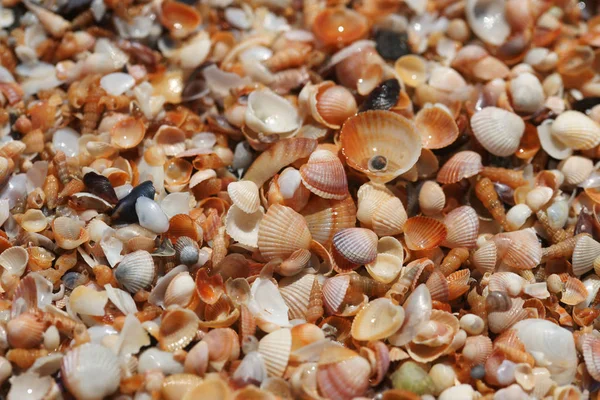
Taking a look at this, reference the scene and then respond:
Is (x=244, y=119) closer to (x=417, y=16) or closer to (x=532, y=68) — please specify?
(x=417, y=16)

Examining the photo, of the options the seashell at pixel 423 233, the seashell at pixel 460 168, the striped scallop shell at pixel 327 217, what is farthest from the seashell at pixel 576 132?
the striped scallop shell at pixel 327 217

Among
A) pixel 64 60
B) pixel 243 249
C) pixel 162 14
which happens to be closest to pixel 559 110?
pixel 243 249

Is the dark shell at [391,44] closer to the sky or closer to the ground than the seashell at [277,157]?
closer to the sky

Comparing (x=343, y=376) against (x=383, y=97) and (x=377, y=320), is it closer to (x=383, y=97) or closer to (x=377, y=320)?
(x=377, y=320)

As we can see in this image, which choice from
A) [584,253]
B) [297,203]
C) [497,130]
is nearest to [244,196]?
[297,203]

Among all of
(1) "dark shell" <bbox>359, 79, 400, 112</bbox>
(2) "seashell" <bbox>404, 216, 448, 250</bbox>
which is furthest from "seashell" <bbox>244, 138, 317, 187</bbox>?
(2) "seashell" <bbox>404, 216, 448, 250</bbox>

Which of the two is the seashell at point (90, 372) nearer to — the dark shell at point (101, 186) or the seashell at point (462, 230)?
the dark shell at point (101, 186)
